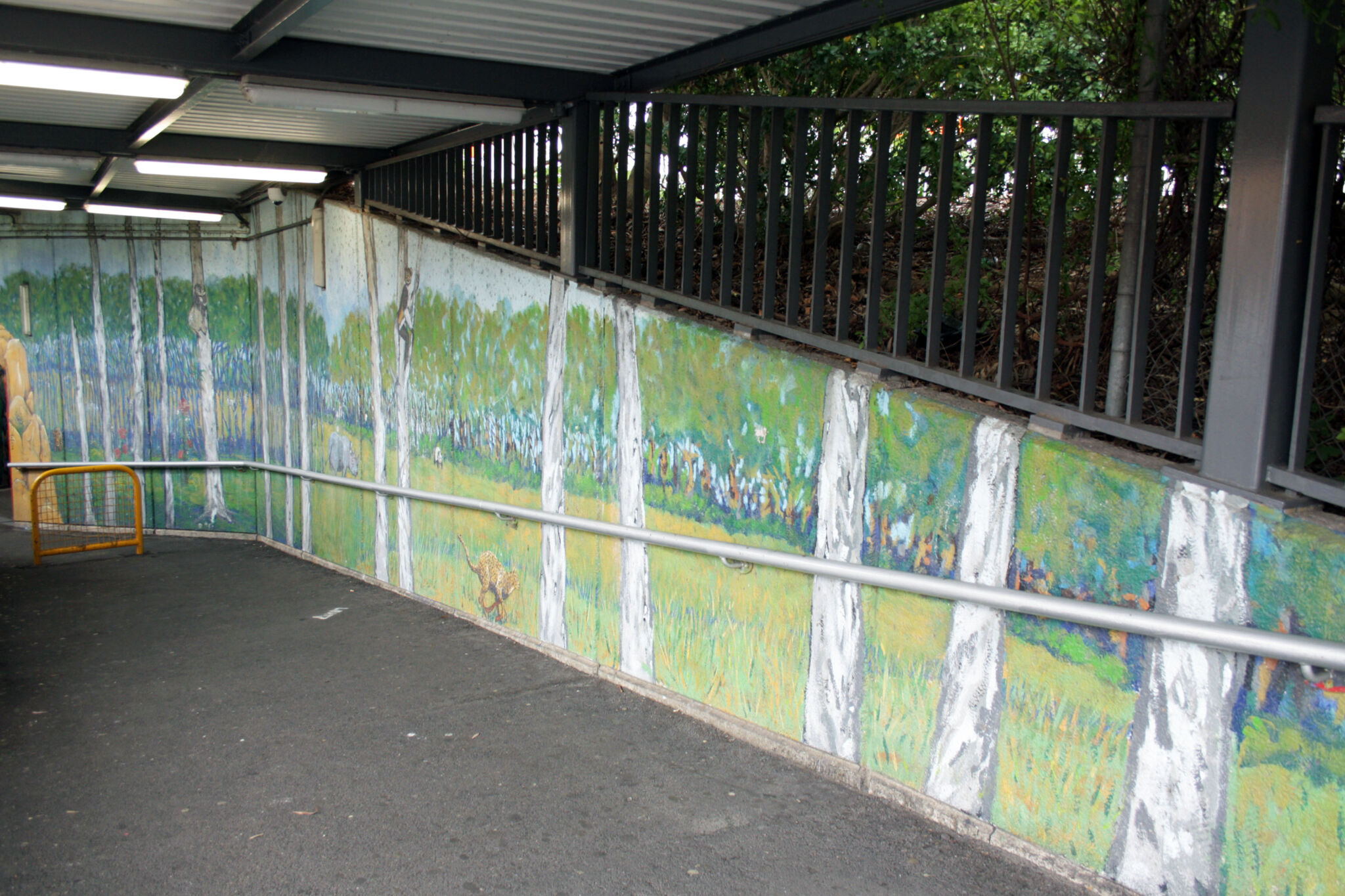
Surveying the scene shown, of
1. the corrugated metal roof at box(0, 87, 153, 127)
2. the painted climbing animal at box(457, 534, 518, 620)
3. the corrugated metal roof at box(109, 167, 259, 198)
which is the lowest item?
the painted climbing animal at box(457, 534, 518, 620)

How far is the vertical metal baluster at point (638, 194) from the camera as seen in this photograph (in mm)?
5008

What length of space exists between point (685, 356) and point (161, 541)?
321 inches

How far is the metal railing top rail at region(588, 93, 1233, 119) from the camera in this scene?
2.86 m

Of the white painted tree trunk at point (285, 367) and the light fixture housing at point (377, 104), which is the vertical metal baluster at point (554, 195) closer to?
the light fixture housing at point (377, 104)

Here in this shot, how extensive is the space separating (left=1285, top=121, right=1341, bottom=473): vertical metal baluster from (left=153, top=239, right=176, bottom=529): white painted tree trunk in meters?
11.2

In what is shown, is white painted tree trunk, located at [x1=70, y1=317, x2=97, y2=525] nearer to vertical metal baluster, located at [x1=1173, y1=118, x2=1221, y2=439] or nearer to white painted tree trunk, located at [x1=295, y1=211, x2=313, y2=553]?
white painted tree trunk, located at [x1=295, y1=211, x2=313, y2=553]

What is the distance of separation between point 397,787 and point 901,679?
2.12 m

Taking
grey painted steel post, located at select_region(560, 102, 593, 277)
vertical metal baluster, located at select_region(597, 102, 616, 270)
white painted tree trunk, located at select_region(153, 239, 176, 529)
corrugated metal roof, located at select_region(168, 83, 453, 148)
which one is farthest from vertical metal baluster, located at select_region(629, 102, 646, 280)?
white painted tree trunk, located at select_region(153, 239, 176, 529)

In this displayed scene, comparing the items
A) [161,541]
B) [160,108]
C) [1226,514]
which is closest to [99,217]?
[161,541]

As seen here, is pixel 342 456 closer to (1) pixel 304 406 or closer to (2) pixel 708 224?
(1) pixel 304 406

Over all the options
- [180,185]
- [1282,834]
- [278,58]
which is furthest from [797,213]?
[180,185]

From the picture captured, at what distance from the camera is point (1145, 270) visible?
309 cm

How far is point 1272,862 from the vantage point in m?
2.70

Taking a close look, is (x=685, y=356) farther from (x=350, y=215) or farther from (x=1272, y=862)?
(x=350, y=215)
